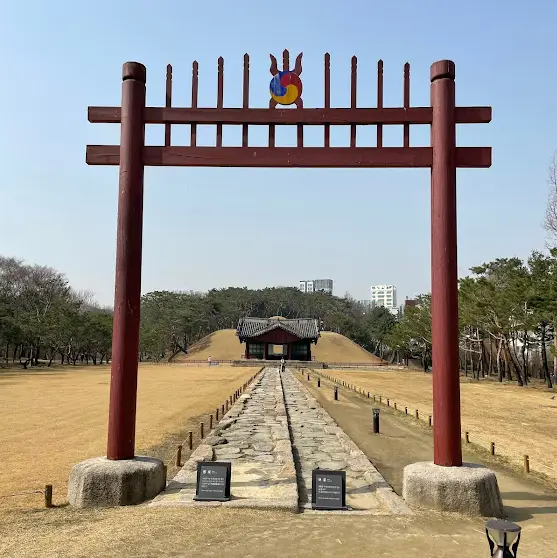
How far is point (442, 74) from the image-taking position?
23.1 feet

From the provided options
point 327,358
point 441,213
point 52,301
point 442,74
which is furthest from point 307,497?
point 327,358

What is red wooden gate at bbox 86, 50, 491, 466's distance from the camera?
265 inches

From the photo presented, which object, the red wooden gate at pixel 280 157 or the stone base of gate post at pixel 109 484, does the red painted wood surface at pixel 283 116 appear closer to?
the red wooden gate at pixel 280 157

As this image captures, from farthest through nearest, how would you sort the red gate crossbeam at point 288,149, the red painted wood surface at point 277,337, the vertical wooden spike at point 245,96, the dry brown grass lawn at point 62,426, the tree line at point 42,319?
the red painted wood surface at point 277,337
the tree line at point 42,319
the dry brown grass lawn at point 62,426
the vertical wooden spike at point 245,96
the red gate crossbeam at point 288,149

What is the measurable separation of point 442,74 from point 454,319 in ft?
11.0

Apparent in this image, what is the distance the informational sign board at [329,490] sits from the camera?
20.6 feet

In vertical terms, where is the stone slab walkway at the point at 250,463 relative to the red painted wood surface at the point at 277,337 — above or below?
below

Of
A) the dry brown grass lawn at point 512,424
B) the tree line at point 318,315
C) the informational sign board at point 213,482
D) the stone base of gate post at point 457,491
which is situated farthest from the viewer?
the tree line at point 318,315

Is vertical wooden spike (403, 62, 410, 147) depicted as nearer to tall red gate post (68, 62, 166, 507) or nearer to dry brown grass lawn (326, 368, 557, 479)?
tall red gate post (68, 62, 166, 507)

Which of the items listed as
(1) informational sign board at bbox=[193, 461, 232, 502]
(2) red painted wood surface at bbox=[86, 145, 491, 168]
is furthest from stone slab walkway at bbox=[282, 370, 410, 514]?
A: (2) red painted wood surface at bbox=[86, 145, 491, 168]

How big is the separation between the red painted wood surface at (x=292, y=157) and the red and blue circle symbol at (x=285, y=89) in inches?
28.0

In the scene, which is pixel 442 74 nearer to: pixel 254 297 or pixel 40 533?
pixel 40 533

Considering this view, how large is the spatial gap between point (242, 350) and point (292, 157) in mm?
74142

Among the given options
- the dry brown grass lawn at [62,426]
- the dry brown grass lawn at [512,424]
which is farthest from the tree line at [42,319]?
the dry brown grass lawn at [512,424]
